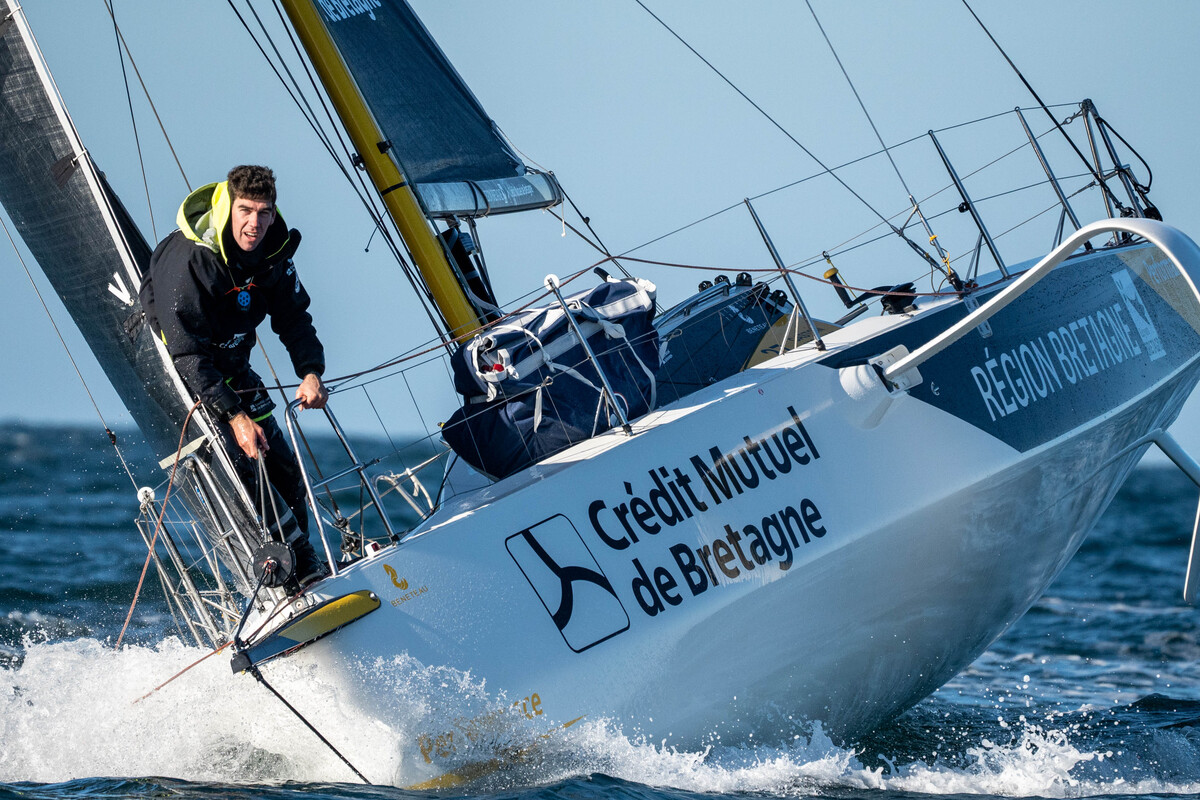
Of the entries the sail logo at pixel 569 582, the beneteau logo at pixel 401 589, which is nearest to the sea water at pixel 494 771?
the beneteau logo at pixel 401 589

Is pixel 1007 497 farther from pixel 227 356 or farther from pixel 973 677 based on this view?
pixel 973 677

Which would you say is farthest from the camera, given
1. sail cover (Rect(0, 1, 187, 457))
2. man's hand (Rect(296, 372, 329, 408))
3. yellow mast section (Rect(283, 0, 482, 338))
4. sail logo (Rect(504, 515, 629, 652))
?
yellow mast section (Rect(283, 0, 482, 338))

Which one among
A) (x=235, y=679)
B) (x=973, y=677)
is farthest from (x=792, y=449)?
(x=973, y=677)

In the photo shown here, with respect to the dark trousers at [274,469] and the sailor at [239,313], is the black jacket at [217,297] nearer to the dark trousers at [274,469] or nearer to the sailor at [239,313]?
the sailor at [239,313]

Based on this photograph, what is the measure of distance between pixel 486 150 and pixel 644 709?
3136 mm

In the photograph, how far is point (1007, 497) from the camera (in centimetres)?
454

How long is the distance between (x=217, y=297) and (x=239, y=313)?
0.47 ft

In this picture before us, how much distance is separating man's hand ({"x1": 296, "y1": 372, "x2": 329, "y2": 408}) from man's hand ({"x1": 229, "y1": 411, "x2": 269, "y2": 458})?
21 cm

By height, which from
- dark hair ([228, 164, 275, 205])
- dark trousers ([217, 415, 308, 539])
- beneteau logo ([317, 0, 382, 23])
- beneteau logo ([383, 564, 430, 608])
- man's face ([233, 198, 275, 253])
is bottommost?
beneteau logo ([383, 564, 430, 608])

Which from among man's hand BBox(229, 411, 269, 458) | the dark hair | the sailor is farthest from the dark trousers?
the dark hair

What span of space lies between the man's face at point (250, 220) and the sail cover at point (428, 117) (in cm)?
164

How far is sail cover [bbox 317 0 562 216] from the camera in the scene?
5492 mm

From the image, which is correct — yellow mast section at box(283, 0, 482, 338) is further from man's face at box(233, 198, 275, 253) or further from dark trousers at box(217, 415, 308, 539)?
man's face at box(233, 198, 275, 253)

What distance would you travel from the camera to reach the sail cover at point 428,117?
18.0ft
